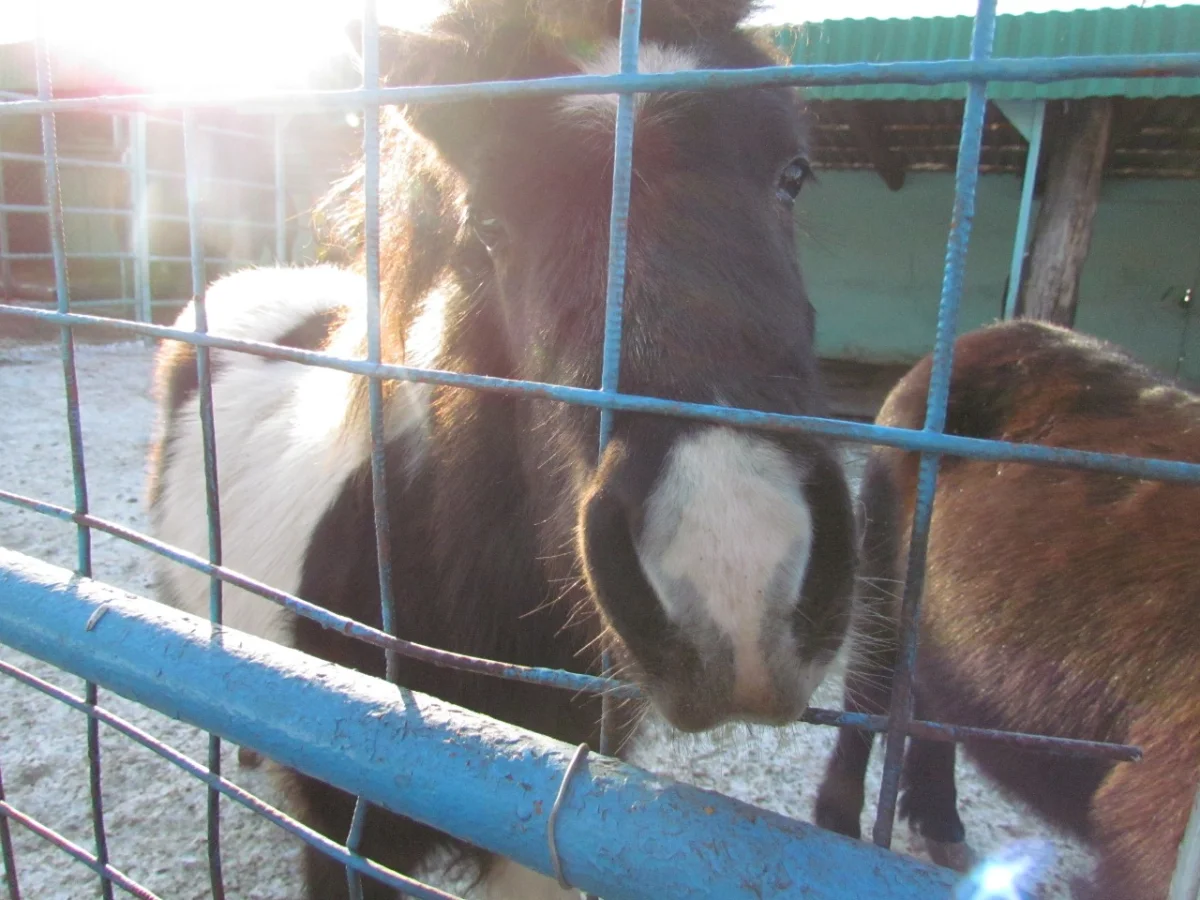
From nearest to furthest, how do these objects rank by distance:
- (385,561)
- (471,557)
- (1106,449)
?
(385,561) → (471,557) → (1106,449)

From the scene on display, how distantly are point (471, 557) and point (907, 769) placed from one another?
1948 mm

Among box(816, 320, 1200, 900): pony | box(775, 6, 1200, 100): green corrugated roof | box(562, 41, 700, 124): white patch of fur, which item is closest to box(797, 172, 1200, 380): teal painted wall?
box(775, 6, 1200, 100): green corrugated roof

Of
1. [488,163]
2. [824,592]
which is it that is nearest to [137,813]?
[488,163]

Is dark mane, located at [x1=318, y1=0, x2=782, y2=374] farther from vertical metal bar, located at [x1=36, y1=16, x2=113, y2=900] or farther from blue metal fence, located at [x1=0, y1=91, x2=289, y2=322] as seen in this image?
blue metal fence, located at [x1=0, y1=91, x2=289, y2=322]

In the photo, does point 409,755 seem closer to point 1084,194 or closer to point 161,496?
point 161,496

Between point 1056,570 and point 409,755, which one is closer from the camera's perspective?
point 409,755

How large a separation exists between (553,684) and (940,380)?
475 millimetres

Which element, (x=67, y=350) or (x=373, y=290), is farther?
(x=67, y=350)

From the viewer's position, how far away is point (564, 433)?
1.09 m

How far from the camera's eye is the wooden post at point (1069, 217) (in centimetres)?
600

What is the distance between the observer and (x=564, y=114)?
1.10 metres

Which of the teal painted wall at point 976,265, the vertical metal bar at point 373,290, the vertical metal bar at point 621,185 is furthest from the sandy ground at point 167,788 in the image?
the teal painted wall at point 976,265

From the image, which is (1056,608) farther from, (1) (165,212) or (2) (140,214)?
(1) (165,212)

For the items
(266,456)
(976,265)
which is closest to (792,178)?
(266,456)
